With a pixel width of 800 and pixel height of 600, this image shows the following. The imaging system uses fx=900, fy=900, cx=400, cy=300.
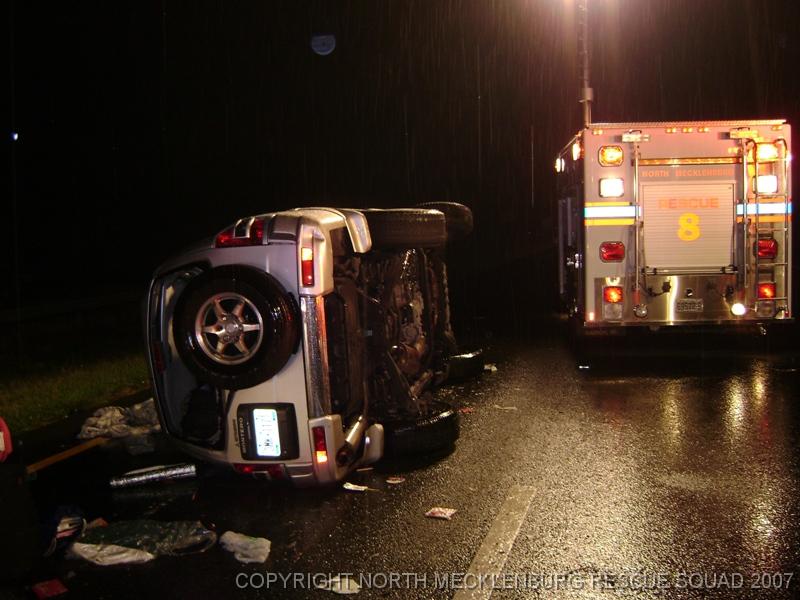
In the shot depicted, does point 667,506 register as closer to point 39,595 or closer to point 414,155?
point 39,595

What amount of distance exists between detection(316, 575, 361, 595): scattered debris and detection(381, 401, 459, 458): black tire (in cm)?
194

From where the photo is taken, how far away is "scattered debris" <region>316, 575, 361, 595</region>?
4.45 metres

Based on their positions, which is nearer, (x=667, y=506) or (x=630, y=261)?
(x=667, y=506)

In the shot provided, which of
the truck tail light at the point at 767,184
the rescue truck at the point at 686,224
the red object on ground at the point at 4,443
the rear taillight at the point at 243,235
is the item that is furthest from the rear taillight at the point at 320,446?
the truck tail light at the point at 767,184

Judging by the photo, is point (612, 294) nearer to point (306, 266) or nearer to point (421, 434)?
point (421, 434)

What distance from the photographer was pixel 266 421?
557cm

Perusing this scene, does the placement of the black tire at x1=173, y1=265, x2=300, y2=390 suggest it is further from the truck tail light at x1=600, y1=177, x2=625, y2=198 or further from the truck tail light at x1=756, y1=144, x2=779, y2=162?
the truck tail light at x1=756, y1=144, x2=779, y2=162

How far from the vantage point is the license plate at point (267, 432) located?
5559 mm

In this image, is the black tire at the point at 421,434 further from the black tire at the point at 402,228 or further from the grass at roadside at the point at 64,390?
the grass at roadside at the point at 64,390

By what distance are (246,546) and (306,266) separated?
169cm

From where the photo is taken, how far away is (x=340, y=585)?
4.51 m

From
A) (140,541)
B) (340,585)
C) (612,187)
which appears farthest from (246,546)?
(612,187)

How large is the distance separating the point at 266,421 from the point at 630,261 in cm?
621

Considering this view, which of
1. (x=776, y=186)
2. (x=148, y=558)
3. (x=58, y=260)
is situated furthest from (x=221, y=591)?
(x=58, y=260)
